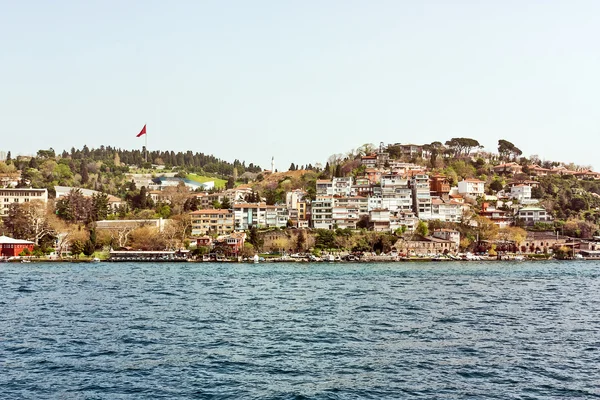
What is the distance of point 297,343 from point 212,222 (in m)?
91.3

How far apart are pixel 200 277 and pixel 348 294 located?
21484 millimetres

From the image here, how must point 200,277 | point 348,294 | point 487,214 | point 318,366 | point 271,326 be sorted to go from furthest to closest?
point 487,214, point 200,277, point 348,294, point 271,326, point 318,366

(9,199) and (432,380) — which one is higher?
(9,199)

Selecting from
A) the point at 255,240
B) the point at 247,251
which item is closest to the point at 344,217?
the point at 255,240

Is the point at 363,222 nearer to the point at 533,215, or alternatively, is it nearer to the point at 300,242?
the point at 300,242

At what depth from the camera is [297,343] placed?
88.9 feet

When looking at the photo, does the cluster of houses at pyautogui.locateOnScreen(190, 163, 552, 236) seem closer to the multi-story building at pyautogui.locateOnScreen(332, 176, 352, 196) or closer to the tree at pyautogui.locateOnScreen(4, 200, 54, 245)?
the multi-story building at pyautogui.locateOnScreen(332, 176, 352, 196)

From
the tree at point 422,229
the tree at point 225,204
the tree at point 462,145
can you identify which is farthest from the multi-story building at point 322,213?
the tree at point 462,145

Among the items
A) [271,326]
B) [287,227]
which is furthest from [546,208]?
[271,326]

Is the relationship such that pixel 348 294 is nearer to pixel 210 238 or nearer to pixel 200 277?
pixel 200 277

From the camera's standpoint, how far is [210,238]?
109125 millimetres

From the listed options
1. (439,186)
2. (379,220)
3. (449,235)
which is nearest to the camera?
(449,235)

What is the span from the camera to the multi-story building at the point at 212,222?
116 metres

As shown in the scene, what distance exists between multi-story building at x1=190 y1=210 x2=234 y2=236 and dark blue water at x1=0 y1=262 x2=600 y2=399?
66423 millimetres
